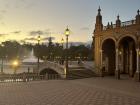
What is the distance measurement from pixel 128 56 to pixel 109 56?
11.8 ft

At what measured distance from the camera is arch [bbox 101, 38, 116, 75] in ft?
146

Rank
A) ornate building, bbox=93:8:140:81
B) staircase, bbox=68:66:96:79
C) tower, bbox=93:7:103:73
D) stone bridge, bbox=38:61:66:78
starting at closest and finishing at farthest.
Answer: staircase, bbox=68:66:96:79 → ornate building, bbox=93:8:140:81 → stone bridge, bbox=38:61:66:78 → tower, bbox=93:7:103:73

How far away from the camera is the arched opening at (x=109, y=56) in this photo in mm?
44597

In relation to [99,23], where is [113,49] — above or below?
below

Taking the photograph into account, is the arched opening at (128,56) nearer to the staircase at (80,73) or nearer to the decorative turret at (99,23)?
the decorative turret at (99,23)

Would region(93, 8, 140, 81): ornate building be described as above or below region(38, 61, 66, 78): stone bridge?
above

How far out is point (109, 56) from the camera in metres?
45.0

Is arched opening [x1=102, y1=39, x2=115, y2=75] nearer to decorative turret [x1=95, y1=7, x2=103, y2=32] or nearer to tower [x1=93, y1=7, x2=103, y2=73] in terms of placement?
tower [x1=93, y1=7, x2=103, y2=73]

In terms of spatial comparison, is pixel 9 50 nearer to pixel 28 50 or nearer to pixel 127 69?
pixel 28 50

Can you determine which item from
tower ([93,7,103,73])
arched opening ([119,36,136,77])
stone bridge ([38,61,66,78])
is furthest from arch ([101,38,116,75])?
stone bridge ([38,61,66,78])

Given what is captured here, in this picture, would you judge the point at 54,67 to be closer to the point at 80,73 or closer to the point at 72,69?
the point at 72,69

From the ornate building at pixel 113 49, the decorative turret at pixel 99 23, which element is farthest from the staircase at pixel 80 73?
the decorative turret at pixel 99 23

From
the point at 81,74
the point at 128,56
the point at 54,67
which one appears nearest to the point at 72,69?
the point at 81,74

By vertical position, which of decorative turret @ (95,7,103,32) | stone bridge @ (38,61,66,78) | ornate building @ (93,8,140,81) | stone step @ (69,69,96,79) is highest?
decorative turret @ (95,7,103,32)
